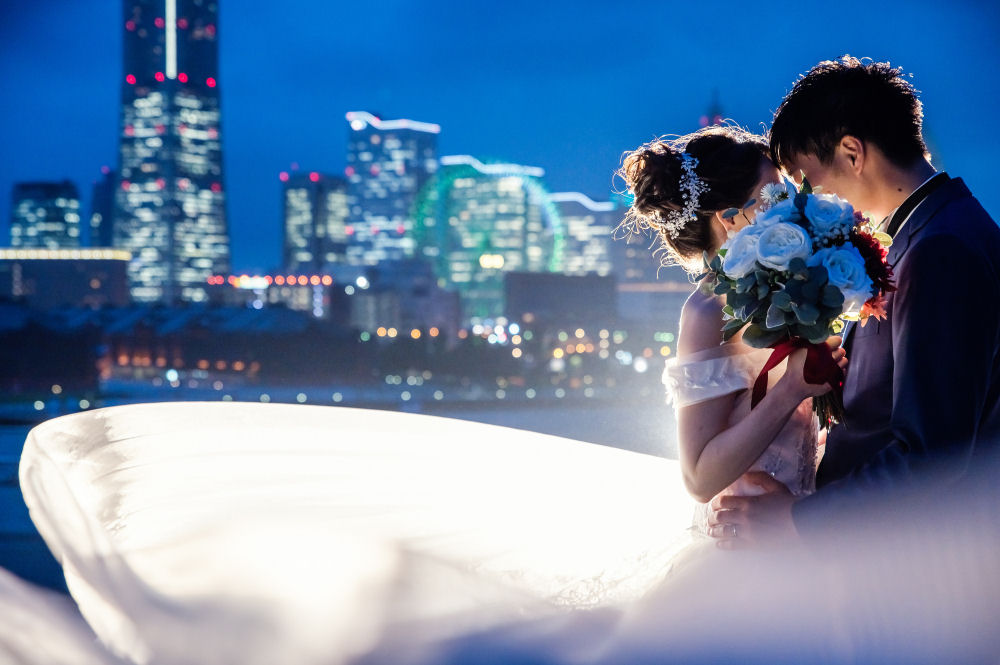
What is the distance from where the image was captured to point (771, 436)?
147cm

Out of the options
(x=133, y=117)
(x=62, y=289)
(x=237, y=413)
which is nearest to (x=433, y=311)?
(x=62, y=289)

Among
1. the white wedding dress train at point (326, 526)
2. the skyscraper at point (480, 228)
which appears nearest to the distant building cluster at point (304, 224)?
the skyscraper at point (480, 228)

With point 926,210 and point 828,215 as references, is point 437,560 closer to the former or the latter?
point 828,215

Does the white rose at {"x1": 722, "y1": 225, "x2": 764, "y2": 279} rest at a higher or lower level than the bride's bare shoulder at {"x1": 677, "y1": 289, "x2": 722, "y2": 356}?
higher

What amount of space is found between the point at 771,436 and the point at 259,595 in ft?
3.39

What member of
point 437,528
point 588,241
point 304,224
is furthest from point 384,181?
point 437,528

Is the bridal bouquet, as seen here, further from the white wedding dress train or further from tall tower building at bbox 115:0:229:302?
tall tower building at bbox 115:0:229:302

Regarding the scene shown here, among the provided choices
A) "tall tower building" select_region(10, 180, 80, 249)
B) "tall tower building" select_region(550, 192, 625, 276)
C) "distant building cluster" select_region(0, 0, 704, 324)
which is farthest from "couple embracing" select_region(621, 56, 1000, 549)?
"tall tower building" select_region(10, 180, 80, 249)

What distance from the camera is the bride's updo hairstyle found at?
5.89 feet

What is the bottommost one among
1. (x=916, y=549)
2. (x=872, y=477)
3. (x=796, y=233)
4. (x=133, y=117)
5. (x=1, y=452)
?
(x=1, y=452)

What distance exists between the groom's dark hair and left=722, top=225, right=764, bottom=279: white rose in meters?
0.20

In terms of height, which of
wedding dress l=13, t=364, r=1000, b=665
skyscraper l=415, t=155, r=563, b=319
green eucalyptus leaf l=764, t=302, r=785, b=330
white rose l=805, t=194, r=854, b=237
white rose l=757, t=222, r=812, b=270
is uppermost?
skyscraper l=415, t=155, r=563, b=319

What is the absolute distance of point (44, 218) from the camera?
3927 inches

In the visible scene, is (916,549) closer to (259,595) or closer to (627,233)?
(627,233)
